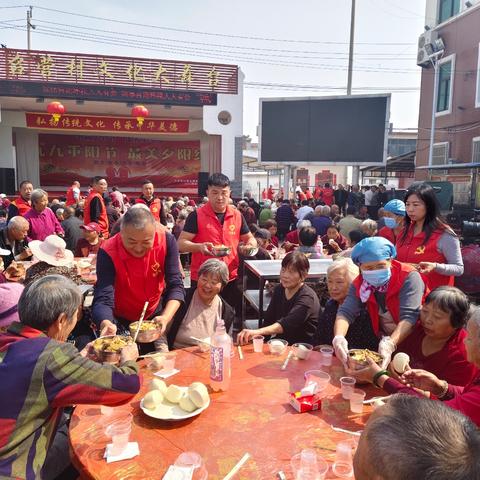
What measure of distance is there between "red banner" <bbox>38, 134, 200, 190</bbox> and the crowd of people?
13867 mm

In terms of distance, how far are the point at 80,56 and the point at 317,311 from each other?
13352 mm

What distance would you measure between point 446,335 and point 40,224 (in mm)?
5018

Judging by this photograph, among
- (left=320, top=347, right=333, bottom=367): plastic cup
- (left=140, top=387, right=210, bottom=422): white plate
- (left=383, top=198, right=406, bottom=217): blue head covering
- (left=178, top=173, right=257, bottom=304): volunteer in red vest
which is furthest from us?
(left=383, top=198, right=406, bottom=217): blue head covering

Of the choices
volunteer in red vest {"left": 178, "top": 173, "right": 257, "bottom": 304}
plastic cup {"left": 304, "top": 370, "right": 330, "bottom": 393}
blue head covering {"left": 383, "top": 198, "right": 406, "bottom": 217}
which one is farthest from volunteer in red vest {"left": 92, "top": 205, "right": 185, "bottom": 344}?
blue head covering {"left": 383, "top": 198, "right": 406, "bottom": 217}

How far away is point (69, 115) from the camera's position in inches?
599

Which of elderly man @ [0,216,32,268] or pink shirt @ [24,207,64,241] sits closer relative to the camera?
elderly man @ [0,216,32,268]

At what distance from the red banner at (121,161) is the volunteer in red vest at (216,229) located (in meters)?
15.0

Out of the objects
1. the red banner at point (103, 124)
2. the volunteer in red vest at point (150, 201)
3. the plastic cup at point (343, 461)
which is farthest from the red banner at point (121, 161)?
the plastic cup at point (343, 461)

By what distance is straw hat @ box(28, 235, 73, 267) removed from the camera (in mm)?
3826

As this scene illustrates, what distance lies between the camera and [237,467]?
58.4 inches

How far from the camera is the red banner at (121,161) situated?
58.0 feet

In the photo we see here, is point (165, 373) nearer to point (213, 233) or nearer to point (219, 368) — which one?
point (219, 368)

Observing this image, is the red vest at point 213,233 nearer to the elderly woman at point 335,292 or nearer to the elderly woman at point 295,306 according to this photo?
the elderly woman at point 295,306

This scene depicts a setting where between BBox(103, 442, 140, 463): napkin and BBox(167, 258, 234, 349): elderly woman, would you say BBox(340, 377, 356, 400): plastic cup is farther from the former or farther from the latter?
BBox(167, 258, 234, 349): elderly woman
